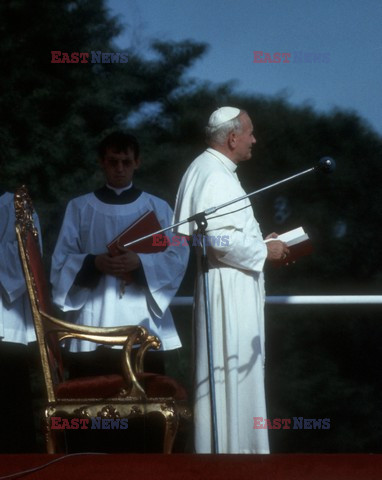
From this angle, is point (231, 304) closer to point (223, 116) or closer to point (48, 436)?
point (223, 116)

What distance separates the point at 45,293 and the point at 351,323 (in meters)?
4.41

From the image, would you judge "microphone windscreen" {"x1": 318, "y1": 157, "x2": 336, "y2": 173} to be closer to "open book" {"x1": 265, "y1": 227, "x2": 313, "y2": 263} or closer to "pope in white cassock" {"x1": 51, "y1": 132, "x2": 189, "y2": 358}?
"open book" {"x1": 265, "y1": 227, "x2": 313, "y2": 263}

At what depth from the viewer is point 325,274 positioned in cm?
895

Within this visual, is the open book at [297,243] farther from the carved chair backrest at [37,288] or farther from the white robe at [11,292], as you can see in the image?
the white robe at [11,292]

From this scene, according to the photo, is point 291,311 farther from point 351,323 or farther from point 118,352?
point 118,352

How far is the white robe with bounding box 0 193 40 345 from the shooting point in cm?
535

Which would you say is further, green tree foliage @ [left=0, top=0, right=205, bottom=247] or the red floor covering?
green tree foliage @ [left=0, top=0, right=205, bottom=247]

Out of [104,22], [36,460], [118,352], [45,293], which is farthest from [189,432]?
[104,22]

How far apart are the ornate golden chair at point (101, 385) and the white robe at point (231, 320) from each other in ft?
1.33

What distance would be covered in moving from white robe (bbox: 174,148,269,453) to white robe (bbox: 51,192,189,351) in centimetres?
28

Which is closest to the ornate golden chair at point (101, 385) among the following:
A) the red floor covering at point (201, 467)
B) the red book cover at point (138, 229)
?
the red book cover at point (138, 229)

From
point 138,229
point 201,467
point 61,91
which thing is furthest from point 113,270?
point 61,91

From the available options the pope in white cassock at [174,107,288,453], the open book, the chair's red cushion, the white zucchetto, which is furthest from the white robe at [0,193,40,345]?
the open book

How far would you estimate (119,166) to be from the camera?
5.58 metres
